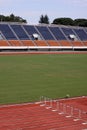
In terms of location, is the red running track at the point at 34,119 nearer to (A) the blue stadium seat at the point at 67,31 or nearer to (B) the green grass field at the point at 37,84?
(B) the green grass field at the point at 37,84

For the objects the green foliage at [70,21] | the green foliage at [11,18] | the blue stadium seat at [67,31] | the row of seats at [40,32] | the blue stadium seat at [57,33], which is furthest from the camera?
the green foliage at [70,21]

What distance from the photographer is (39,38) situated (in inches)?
2368

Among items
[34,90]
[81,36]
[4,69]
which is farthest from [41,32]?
[34,90]

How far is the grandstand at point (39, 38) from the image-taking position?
55156mm

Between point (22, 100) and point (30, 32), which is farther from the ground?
point (30, 32)

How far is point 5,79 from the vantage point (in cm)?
2295

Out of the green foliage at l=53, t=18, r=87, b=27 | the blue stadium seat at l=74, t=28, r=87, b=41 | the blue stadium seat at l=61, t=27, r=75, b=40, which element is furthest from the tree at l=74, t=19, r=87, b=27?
the blue stadium seat at l=61, t=27, r=75, b=40

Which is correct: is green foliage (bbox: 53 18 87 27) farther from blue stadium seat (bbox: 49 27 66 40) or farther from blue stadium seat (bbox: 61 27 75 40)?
blue stadium seat (bbox: 49 27 66 40)

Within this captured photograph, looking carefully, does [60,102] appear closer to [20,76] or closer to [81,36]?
[20,76]

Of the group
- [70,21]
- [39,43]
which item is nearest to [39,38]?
[39,43]

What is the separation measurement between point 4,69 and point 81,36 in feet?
132

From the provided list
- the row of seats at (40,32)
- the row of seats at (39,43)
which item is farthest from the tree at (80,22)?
the row of seats at (39,43)

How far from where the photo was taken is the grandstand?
5516cm

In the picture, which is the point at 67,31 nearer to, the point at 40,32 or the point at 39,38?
the point at 40,32
